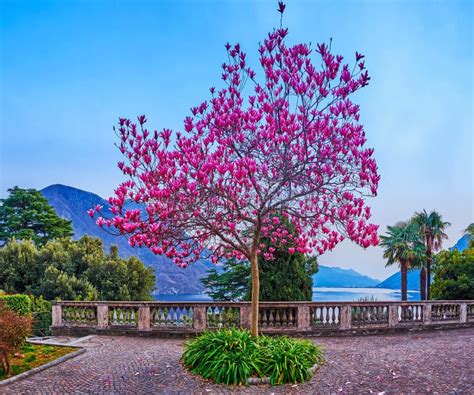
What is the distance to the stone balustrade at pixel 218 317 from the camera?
1489 centimetres

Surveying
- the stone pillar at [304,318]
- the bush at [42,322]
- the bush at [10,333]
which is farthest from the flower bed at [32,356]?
the stone pillar at [304,318]

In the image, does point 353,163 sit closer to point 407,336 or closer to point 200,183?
point 200,183

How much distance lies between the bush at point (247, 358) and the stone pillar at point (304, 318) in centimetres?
419

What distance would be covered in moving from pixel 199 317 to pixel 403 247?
92.6ft

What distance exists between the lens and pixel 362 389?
337 inches

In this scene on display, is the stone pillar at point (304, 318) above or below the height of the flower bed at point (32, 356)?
above

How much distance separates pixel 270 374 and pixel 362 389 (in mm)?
1924

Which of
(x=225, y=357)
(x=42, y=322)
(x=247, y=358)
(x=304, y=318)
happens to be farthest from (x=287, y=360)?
(x=42, y=322)

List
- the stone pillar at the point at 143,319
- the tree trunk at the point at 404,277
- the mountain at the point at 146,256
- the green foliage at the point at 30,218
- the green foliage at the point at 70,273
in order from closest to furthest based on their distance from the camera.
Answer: the stone pillar at the point at 143,319 < the green foliage at the point at 70,273 < the tree trunk at the point at 404,277 < the green foliage at the point at 30,218 < the mountain at the point at 146,256

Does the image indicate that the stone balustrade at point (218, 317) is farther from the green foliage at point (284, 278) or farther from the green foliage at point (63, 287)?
the green foliage at point (63, 287)

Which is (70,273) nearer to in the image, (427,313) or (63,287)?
(63,287)

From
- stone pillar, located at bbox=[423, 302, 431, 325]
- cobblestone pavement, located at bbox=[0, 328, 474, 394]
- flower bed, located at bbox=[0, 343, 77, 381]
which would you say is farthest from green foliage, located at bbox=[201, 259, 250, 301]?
flower bed, located at bbox=[0, 343, 77, 381]

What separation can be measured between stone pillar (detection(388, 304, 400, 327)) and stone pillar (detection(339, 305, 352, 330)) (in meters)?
1.82

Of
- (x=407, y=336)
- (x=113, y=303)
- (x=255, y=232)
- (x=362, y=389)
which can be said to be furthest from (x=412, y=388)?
(x=113, y=303)
